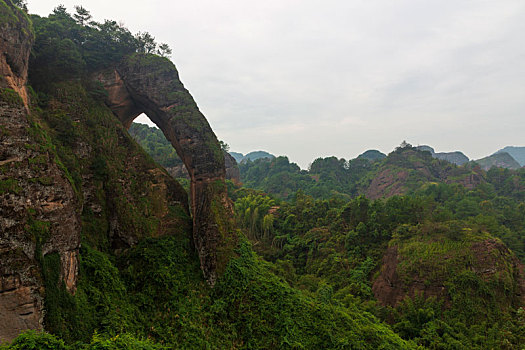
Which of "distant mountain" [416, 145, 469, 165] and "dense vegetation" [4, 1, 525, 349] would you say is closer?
"dense vegetation" [4, 1, 525, 349]

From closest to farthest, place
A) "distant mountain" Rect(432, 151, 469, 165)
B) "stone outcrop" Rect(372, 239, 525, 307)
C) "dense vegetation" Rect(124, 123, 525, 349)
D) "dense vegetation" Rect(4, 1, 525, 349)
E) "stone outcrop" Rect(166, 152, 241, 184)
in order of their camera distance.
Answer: "dense vegetation" Rect(4, 1, 525, 349) → "dense vegetation" Rect(124, 123, 525, 349) → "stone outcrop" Rect(372, 239, 525, 307) → "stone outcrop" Rect(166, 152, 241, 184) → "distant mountain" Rect(432, 151, 469, 165)

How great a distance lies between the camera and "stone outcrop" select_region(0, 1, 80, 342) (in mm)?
7367

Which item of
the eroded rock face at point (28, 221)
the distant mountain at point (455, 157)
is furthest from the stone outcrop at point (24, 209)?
the distant mountain at point (455, 157)

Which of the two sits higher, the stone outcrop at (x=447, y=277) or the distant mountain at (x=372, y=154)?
the distant mountain at (x=372, y=154)

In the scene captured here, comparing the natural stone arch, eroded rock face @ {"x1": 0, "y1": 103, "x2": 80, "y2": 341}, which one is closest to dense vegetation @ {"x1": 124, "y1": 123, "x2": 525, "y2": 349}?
the natural stone arch

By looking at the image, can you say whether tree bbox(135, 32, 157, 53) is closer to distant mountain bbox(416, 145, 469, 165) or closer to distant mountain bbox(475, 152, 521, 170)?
distant mountain bbox(475, 152, 521, 170)

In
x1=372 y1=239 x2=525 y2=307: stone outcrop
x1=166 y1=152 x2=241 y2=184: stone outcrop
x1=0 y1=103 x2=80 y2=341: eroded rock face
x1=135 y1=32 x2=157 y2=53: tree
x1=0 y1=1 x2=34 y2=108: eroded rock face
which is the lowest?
x1=372 y1=239 x2=525 y2=307: stone outcrop

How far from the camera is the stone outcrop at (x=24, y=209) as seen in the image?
7367 mm

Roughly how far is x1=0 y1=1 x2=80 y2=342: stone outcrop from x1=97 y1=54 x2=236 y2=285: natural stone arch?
5.96m

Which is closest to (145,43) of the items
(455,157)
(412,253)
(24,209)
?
(24,209)

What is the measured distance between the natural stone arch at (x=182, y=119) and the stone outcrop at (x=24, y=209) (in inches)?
235

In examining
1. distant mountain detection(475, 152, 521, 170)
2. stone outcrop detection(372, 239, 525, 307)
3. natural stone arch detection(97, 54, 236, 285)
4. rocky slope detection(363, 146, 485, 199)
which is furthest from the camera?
distant mountain detection(475, 152, 521, 170)

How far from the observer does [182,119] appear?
1630 cm

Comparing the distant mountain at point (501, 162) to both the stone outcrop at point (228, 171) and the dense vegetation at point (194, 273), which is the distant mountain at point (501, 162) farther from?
the dense vegetation at point (194, 273)
